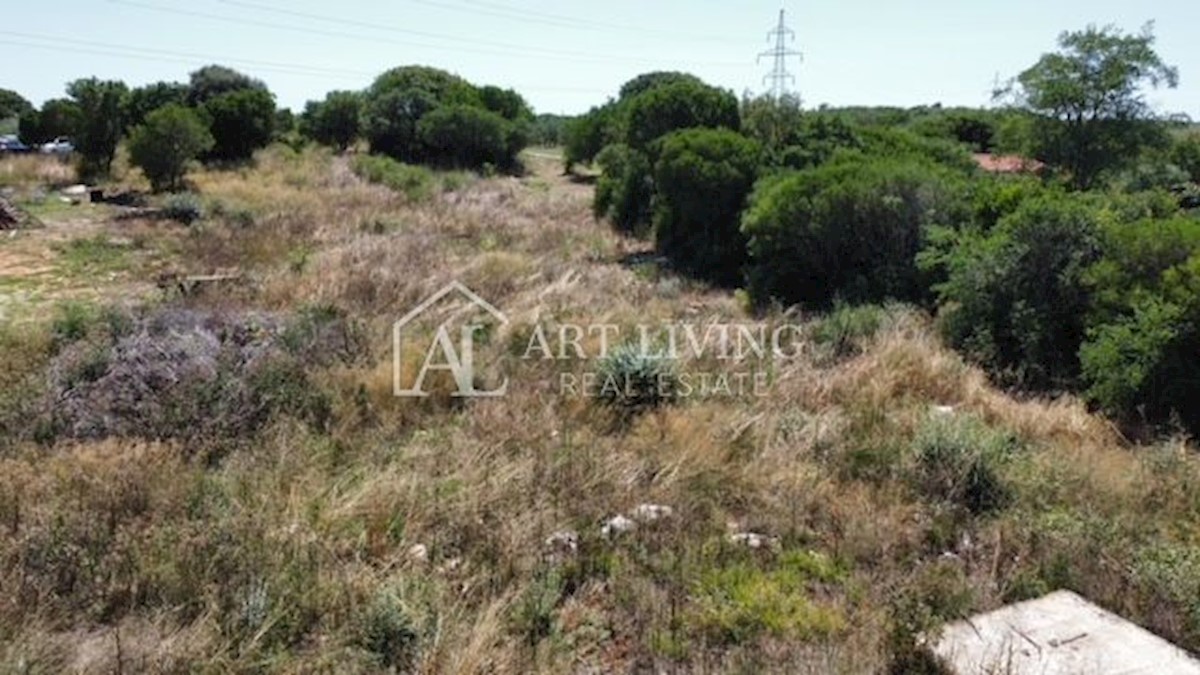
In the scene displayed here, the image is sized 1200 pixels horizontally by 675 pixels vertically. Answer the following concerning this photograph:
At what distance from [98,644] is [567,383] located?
3.90 meters

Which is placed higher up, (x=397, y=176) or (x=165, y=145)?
(x=165, y=145)

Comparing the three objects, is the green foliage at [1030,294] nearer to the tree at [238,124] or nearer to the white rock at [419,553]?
the white rock at [419,553]

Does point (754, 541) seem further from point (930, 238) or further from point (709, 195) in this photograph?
point (709, 195)

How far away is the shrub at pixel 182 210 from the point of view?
15.1 meters

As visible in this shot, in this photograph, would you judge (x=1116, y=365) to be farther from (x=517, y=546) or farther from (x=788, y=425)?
(x=517, y=546)

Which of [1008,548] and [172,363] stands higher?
[172,363]

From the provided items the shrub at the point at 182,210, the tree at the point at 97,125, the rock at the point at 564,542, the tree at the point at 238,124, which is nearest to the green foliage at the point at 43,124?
the tree at the point at 238,124

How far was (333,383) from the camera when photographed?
6047 mm

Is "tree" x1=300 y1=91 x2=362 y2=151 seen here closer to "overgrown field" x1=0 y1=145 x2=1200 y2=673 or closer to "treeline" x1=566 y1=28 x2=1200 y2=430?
"treeline" x1=566 y1=28 x2=1200 y2=430

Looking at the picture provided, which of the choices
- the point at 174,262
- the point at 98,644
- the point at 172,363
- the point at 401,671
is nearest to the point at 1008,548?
the point at 401,671

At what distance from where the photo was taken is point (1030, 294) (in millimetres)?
7484

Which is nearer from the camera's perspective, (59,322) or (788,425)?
(788,425)

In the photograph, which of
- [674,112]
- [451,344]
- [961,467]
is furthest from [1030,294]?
[674,112]

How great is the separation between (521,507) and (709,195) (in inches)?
346
